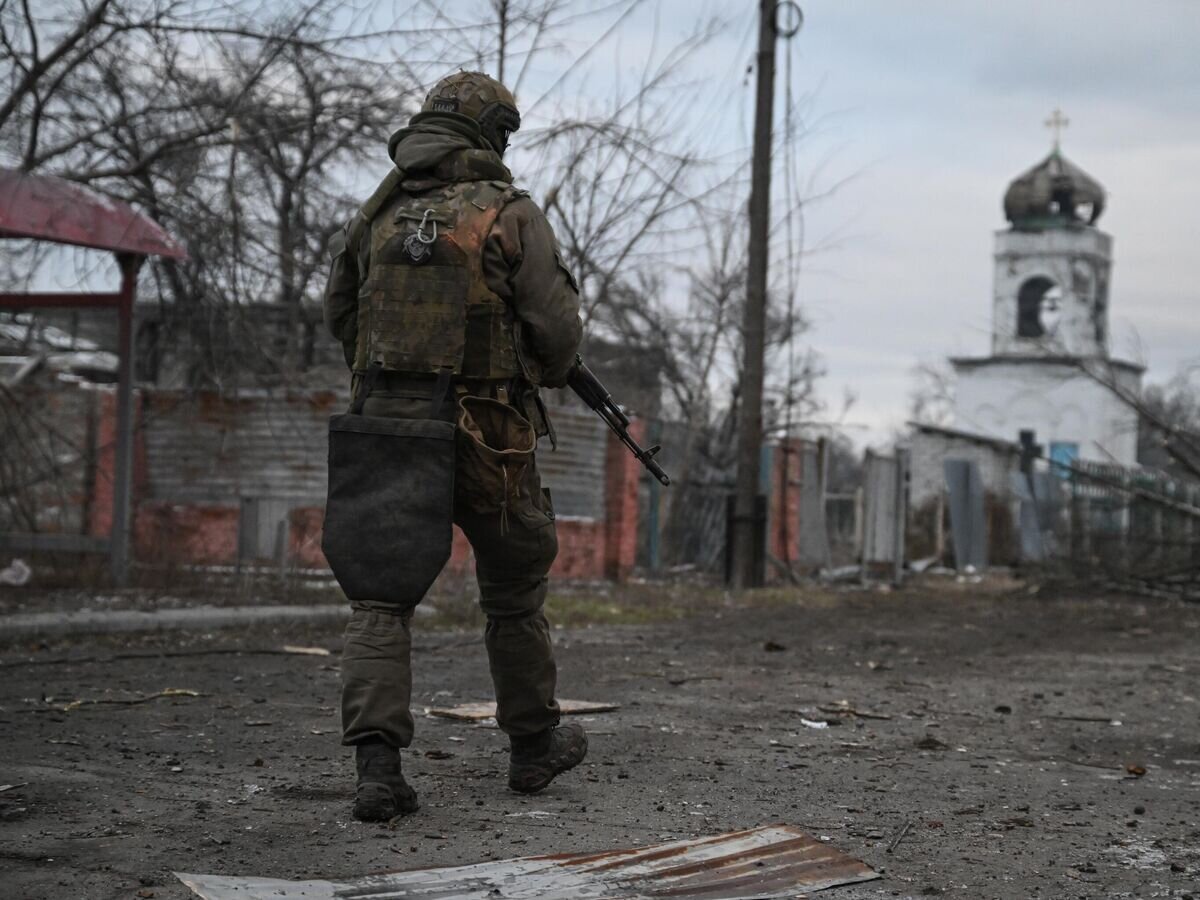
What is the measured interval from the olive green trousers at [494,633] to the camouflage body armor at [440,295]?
140mm

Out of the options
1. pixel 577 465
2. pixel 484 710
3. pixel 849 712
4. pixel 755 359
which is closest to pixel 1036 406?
pixel 755 359

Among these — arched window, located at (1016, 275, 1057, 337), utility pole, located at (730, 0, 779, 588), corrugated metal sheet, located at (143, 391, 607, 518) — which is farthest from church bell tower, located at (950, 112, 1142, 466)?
corrugated metal sheet, located at (143, 391, 607, 518)

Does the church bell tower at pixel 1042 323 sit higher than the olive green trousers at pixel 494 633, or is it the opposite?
the church bell tower at pixel 1042 323

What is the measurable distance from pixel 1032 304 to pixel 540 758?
5941 cm

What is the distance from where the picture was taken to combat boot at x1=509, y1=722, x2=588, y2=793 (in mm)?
4512

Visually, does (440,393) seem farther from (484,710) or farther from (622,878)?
(484,710)

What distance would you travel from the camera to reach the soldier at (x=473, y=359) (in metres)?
4.29

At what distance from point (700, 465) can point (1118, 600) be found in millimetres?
6027

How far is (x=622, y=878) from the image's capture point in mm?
3467

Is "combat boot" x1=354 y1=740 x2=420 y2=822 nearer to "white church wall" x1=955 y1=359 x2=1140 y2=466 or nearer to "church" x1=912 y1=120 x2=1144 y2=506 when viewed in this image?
"church" x1=912 y1=120 x2=1144 y2=506

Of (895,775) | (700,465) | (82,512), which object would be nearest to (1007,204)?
(700,465)

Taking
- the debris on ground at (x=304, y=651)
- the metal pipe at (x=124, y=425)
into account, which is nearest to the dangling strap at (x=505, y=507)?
the debris on ground at (x=304, y=651)

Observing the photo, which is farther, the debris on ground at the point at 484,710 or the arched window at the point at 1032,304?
the arched window at the point at 1032,304

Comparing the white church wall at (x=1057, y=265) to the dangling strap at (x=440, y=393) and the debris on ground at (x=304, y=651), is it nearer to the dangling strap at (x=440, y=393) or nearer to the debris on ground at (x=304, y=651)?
the debris on ground at (x=304, y=651)
